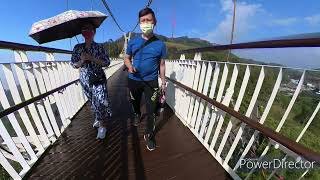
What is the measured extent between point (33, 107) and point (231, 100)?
2.58 metres

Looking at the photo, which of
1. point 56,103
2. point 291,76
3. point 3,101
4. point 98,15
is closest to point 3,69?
point 3,101

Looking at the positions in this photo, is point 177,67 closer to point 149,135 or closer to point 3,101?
point 149,135

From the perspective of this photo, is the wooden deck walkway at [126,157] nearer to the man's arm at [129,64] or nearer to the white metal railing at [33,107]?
the white metal railing at [33,107]

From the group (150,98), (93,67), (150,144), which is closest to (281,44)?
(150,98)

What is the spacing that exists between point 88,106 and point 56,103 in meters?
2.29

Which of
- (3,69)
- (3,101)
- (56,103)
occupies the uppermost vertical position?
(3,69)

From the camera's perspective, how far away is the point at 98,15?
4.36 m

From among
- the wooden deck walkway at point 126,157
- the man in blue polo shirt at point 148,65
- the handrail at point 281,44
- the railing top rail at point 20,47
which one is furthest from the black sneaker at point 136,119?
the handrail at point 281,44

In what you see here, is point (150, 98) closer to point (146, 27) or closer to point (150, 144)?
point (150, 144)

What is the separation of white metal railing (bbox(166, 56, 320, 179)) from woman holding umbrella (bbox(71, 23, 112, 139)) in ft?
4.32

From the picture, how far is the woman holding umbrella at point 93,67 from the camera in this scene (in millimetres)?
4359

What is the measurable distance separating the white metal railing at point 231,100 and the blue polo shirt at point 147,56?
0.70 m

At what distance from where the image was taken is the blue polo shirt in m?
4.27

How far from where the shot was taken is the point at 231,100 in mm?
4895
